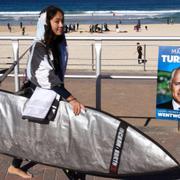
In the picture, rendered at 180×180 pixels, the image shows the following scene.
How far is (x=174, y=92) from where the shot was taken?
19.0ft

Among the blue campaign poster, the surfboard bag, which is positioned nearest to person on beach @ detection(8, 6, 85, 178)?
the surfboard bag

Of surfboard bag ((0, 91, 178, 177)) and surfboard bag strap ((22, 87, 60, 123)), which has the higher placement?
surfboard bag strap ((22, 87, 60, 123))

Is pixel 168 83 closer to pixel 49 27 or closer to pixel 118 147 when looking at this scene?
pixel 49 27

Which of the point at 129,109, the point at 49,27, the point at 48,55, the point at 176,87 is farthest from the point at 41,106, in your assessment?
the point at 129,109

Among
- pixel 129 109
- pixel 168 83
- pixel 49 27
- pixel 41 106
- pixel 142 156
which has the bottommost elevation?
pixel 129 109

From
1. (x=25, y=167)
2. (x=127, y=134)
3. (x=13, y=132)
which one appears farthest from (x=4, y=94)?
(x=25, y=167)

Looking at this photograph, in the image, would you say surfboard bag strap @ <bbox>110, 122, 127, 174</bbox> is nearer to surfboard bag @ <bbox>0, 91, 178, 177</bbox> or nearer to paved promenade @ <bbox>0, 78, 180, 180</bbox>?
surfboard bag @ <bbox>0, 91, 178, 177</bbox>

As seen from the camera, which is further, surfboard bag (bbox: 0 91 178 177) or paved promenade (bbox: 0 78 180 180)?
paved promenade (bbox: 0 78 180 180)

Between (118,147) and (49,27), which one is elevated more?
(49,27)

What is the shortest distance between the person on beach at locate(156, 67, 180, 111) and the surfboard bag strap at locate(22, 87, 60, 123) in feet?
7.53

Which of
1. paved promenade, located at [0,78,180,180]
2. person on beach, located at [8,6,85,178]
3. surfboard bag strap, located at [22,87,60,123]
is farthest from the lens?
paved promenade, located at [0,78,180,180]

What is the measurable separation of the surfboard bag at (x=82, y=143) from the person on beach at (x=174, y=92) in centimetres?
235

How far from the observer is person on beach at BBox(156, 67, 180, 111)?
5721mm

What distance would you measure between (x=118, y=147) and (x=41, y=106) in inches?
26.6
